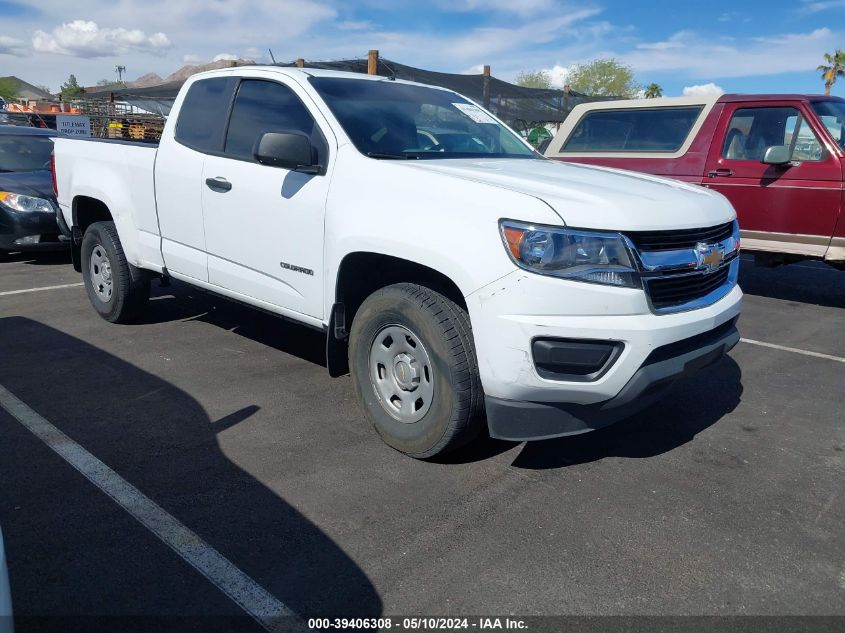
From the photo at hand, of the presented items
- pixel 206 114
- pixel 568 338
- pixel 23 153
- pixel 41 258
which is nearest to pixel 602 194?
pixel 568 338

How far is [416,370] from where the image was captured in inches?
137

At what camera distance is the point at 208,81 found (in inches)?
192

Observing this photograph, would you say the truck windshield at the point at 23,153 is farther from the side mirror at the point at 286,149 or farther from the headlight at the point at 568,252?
the headlight at the point at 568,252

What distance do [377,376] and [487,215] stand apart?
1093 millimetres

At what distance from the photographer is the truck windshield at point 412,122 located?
394 cm

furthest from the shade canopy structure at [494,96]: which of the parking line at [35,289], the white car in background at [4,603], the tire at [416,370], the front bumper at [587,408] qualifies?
the white car in background at [4,603]

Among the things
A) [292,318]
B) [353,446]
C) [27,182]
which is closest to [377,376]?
[353,446]

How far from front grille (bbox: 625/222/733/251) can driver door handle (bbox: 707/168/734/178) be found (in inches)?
167

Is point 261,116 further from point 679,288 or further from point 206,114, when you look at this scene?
point 679,288

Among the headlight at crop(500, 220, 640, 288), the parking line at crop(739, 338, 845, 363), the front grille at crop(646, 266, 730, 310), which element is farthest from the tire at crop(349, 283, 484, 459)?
the parking line at crop(739, 338, 845, 363)

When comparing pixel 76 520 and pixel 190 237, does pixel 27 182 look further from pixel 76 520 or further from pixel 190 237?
pixel 76 520

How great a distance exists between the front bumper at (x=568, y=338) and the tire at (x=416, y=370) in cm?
15

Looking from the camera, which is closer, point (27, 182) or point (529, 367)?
point (529, 367)

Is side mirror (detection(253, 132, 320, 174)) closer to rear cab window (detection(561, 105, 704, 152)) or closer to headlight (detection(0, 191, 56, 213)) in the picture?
rear cab window (detection(561, 105, 704, 152))
